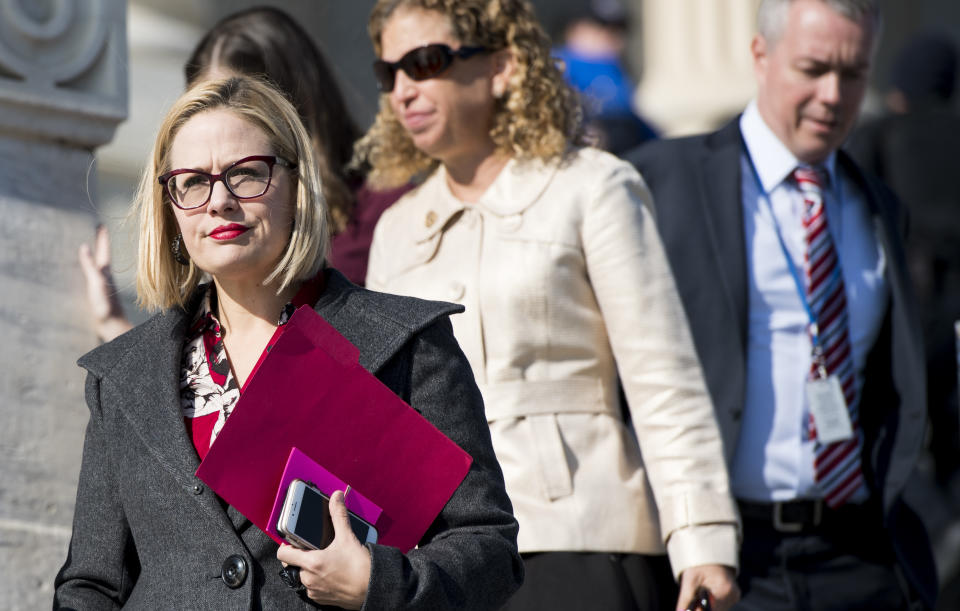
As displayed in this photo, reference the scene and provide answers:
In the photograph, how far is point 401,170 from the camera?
4.30m

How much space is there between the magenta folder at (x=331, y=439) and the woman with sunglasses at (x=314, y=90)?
5.63ft

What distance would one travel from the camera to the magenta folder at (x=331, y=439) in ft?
8.27

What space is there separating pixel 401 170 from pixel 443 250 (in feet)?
1.70

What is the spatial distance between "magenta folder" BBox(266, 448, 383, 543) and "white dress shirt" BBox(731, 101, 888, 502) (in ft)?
6.14

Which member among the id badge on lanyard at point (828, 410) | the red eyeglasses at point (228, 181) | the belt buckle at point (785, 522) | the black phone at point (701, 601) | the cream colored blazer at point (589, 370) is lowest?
the belt buckle at point (785, 522)

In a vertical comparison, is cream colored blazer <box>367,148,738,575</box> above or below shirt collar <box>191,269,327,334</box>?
below

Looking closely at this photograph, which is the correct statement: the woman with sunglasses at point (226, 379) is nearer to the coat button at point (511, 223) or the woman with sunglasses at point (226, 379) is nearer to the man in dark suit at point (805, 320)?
the coat button at point (511, 223)

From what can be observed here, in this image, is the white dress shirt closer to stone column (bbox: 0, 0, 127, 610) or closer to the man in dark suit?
the man in dark suit

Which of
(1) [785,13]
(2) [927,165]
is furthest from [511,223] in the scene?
(2) [927,165]

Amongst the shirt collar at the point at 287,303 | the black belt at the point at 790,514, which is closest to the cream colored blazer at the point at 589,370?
the black belt at the point at 790,514

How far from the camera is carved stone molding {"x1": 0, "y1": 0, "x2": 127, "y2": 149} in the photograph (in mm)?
3656

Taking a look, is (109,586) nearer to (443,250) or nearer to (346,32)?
(443,250)

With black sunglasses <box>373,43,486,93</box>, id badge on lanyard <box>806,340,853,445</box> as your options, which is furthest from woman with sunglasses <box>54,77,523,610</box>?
id badge on lanyard <box>806,340,853,445</box>

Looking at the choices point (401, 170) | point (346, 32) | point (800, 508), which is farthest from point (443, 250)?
point (346, 32)
